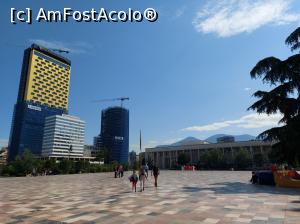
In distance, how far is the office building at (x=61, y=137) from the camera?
151m

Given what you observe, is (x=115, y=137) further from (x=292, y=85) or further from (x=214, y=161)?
(x=292, y=85)

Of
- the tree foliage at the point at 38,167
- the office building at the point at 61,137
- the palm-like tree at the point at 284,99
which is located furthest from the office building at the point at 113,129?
the palm-like tree at the point at 284,99

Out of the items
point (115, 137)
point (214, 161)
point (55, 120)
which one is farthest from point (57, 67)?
point (214, 161)

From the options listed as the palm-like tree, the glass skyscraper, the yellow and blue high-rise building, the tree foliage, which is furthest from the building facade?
the palm-like tree

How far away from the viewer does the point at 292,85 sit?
19234mm

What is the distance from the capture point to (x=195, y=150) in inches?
4926

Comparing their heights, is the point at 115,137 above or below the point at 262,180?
above

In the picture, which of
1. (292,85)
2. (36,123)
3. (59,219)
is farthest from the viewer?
(36,123)

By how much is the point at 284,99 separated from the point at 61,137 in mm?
149002

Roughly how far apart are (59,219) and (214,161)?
88605 millimetres

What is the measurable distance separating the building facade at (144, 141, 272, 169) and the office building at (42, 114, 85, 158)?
46301 mm

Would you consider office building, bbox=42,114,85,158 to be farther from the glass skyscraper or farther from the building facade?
the building facade

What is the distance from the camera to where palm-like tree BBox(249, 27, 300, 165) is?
60.3ft

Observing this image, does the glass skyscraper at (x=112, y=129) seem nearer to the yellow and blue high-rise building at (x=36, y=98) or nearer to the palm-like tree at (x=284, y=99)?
the yellow and blue high-rise building at (x=36, y=98)
